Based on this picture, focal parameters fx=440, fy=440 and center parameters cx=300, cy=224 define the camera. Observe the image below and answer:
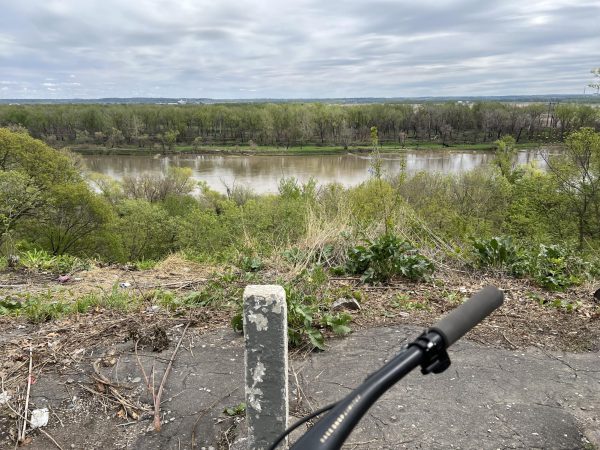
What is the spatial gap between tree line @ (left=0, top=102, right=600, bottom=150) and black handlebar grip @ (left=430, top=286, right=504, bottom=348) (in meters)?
73.8

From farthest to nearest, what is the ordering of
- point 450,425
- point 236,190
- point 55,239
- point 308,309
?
point 236,190 < point 55,239 < point 308,309 < point 450,425

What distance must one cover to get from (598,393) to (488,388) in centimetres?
76

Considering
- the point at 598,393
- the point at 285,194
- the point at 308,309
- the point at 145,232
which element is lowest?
the point at 145,232

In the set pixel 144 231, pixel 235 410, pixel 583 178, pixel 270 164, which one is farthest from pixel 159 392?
pixel 270 164

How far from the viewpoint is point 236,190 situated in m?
35.1

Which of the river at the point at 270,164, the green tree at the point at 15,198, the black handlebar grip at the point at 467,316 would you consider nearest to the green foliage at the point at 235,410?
the black handlebar grip at the point at 467,316

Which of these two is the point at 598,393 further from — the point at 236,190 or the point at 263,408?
the point at 236,190

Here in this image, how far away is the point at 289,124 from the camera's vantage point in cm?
7944

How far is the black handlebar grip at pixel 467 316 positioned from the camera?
1.00 meters

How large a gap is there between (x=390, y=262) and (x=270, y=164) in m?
57.6

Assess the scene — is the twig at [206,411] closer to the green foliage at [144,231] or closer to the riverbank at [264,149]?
the green foliage at [144,231]

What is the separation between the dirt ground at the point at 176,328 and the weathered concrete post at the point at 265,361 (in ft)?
3.69

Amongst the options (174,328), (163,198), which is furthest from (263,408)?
(163,198)

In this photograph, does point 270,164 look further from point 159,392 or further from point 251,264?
point 159,392
